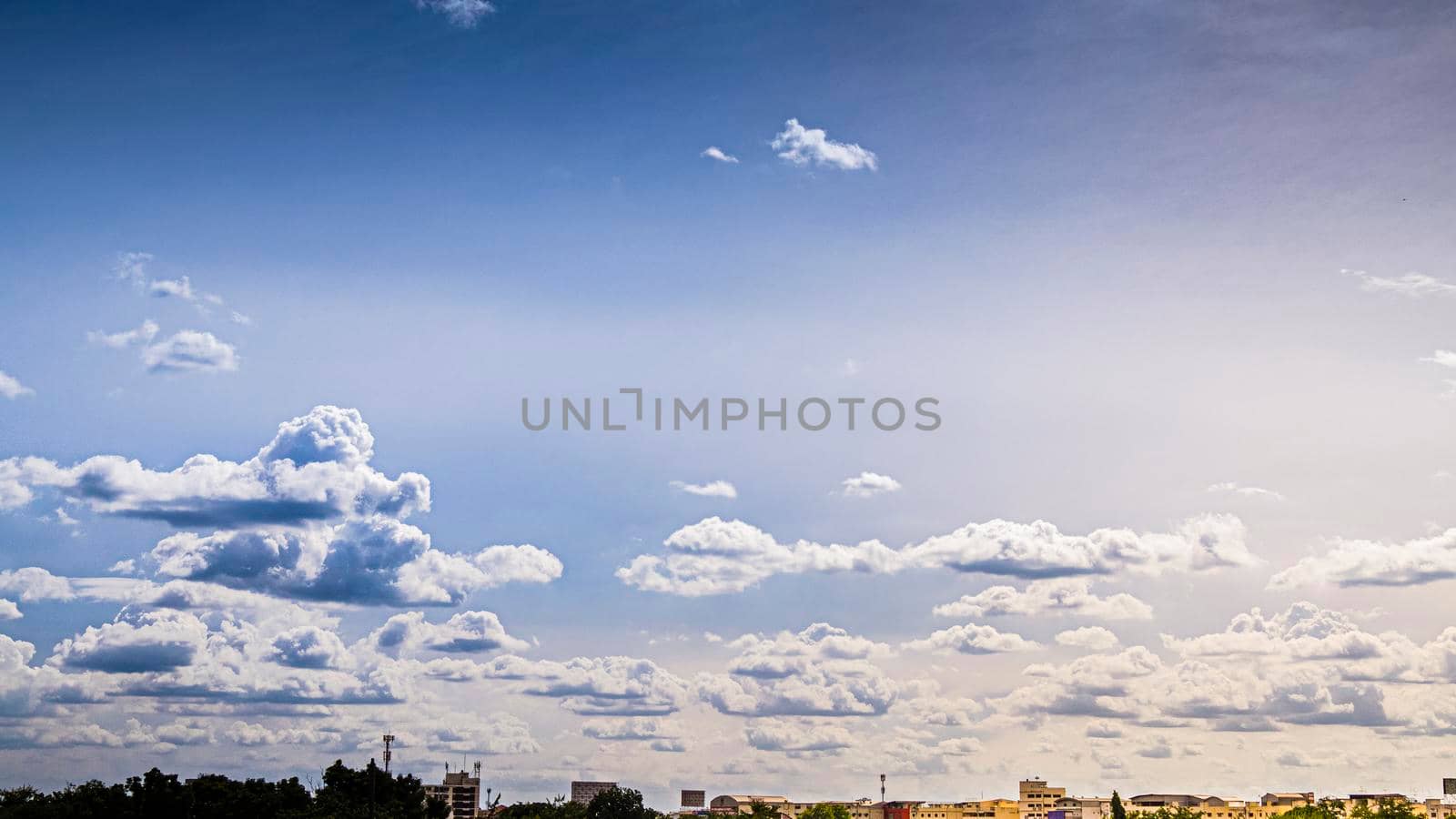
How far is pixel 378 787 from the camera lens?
141 meters

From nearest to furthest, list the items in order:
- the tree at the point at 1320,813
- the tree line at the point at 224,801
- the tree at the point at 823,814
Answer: the tree line at the point at 224,801 → the tree at the point at 1320,813 → the tree at the point at 823,814

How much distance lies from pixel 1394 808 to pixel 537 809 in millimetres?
110169

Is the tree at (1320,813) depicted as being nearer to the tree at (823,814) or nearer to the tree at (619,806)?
the tree at (823,814)

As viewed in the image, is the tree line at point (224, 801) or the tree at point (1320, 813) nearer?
the tree line at point (224, 801)

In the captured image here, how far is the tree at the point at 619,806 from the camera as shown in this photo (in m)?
182

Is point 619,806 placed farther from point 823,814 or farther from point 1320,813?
point 1320,813

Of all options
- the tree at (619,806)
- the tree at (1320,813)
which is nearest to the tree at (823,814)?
the tree at (619,806)

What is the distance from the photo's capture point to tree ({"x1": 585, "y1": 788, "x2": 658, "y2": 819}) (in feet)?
598

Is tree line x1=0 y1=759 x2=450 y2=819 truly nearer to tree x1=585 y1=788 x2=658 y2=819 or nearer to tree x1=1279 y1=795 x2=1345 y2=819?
tree x1=585 y1=788 x2=658 y2=819


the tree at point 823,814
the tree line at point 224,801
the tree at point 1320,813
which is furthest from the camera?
the tree at point 823,814

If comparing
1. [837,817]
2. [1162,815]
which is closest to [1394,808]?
[1162,815]

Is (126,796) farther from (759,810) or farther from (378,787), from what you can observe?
(759,810)

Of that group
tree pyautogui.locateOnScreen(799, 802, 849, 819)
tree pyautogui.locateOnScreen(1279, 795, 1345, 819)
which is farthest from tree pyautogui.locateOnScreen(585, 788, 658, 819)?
tree pyautogui.locateOnScreen(1279, 795, 1345, 819)

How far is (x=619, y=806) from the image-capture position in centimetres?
18388
